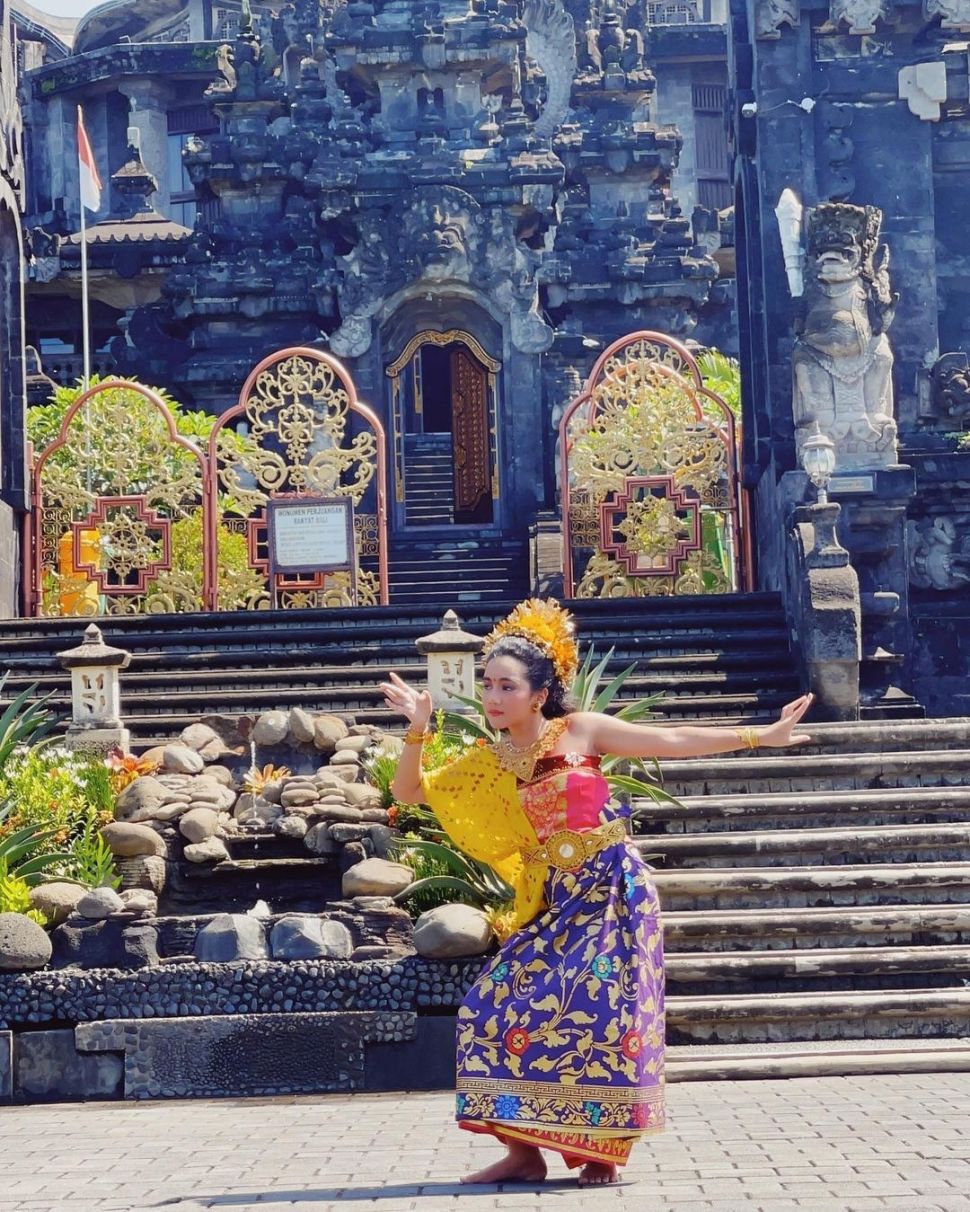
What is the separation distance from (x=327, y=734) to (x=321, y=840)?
57.2 inches

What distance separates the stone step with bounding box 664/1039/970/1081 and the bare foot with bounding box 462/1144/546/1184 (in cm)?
248

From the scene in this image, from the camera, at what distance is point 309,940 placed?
31.7 ft

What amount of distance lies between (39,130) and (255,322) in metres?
15.8

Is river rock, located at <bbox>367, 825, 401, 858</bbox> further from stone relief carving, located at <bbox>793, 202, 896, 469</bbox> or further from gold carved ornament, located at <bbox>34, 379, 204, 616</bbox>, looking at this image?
gold carved ornament, located at <bbox>34, 379, 204, 616</bbox>

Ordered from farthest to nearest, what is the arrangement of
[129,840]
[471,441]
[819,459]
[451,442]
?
[451,442]
[471,441]
[819,459]
[129,840]

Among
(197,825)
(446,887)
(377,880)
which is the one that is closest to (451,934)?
(446,887)

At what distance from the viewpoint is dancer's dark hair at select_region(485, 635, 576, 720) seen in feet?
22.7

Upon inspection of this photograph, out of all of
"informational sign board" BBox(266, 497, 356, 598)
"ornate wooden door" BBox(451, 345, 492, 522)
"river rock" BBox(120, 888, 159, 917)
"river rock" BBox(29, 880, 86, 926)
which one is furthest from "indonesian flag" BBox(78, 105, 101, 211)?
"river rock" BBox(120, 888, 159, 917)

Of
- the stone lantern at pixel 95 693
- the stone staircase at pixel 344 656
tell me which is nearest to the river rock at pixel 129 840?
the stone lantern at pixel 95 693

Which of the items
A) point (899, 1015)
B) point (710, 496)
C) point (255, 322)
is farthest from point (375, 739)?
point (255, 322)

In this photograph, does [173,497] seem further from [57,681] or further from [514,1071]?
[514,1071]

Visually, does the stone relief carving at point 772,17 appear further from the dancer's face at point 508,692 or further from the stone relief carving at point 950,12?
the dancer's face at point 508,692

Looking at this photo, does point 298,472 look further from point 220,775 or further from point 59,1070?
point 59,1070

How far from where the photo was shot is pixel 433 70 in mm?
30453
